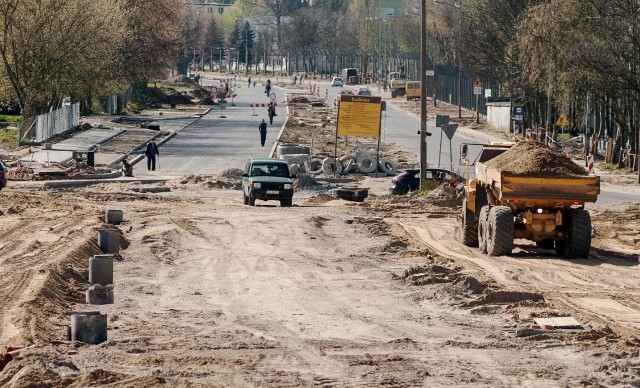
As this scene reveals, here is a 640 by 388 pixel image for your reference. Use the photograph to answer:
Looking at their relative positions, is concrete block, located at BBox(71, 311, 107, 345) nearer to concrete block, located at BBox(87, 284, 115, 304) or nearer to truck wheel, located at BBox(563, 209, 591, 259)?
concrete block, located at BBox(87, 284, 115, 304)

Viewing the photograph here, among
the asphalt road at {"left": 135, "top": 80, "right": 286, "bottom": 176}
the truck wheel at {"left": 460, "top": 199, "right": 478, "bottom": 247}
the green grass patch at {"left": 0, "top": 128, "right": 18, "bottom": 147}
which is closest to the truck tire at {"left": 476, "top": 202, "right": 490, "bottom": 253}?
the truck wheel at {"left": 460, "top": 199, "right": 478, "bottom": 247}

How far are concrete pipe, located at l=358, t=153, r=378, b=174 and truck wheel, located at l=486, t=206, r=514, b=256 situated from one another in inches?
1013

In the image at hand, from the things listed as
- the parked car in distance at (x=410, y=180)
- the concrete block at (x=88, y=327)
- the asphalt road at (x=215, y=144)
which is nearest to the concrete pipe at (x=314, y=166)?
the asphalt road at (x=215, y=144)

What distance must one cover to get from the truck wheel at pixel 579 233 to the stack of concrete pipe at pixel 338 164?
24414 millimetres

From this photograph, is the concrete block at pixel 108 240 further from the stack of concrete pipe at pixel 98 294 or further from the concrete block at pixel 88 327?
the concrete block at pixel 88 327

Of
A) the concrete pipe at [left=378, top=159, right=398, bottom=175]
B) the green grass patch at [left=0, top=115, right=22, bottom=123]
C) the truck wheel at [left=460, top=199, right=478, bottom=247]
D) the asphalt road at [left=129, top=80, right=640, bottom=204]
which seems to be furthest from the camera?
the green grass patch at [left=0, top=115, right=22, bottom=123]

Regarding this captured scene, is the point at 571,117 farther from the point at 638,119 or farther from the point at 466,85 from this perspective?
the point at 466,85

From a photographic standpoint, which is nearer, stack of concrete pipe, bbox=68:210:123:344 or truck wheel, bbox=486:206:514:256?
stack of concrete pipe, bbox=68:210:123:344

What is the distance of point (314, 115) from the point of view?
3755 inches

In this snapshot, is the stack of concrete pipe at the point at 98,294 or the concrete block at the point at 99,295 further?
the concrete block at the point at 99,295

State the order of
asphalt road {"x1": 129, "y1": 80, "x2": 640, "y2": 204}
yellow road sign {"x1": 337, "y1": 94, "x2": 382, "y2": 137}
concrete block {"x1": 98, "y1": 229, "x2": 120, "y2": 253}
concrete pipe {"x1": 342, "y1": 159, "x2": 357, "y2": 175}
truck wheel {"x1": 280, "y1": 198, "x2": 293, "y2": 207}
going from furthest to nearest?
asphalt road {"x1": 129, "y1": 80, "x2": 640, "y2": 204} → concrete pipe {"x1": 342, "y1": 159, "x2": 357, "y2": 175} → yellow road sign {"x1": 337, "y1": 94, "x2": 382, "y2": 137} → truck wheel {"x1": 280, "y1": 198, "x2": 293, "y2": 207} → concrete block {"x1": 98, "y1": 229, "x2": 120, "y2": 253}

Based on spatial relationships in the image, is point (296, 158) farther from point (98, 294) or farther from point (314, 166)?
point (98, 294)

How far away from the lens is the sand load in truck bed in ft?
83.9

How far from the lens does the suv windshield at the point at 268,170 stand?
39.8 m
